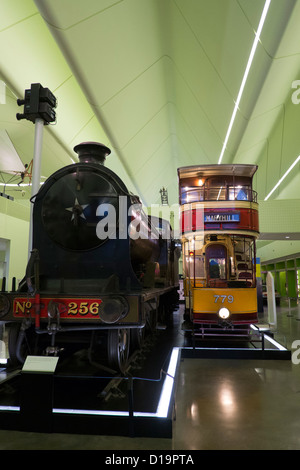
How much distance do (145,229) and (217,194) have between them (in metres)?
3.54

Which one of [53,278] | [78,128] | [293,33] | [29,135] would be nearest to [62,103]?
[78,128]

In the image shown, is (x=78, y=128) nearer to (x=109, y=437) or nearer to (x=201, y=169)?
(x=201, y=169)

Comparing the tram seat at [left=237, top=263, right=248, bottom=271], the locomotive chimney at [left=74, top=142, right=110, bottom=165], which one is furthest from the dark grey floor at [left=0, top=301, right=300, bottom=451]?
the locomotive chimney at [left=74, top=142, right=110, bottom=165]

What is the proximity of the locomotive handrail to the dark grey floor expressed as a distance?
408 cm

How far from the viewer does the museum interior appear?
3348 millimetres

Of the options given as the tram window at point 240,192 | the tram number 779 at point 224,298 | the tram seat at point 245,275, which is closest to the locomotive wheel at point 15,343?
the tram number 779 at point 224,298

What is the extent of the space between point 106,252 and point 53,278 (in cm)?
88

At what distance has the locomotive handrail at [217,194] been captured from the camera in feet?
26.5

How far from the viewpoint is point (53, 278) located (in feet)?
14.9

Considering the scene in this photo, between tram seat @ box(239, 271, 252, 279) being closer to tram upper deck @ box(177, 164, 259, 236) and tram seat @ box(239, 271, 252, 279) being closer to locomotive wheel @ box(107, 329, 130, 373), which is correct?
tram upper deck @ box(177, 164, 259, 236)

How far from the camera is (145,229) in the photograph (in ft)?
18.8

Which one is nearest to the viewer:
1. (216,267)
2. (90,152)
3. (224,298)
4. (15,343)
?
(15,343)

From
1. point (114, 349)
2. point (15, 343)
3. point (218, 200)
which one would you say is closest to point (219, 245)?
point (218, 200)

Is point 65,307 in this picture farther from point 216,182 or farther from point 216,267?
point 216,182
